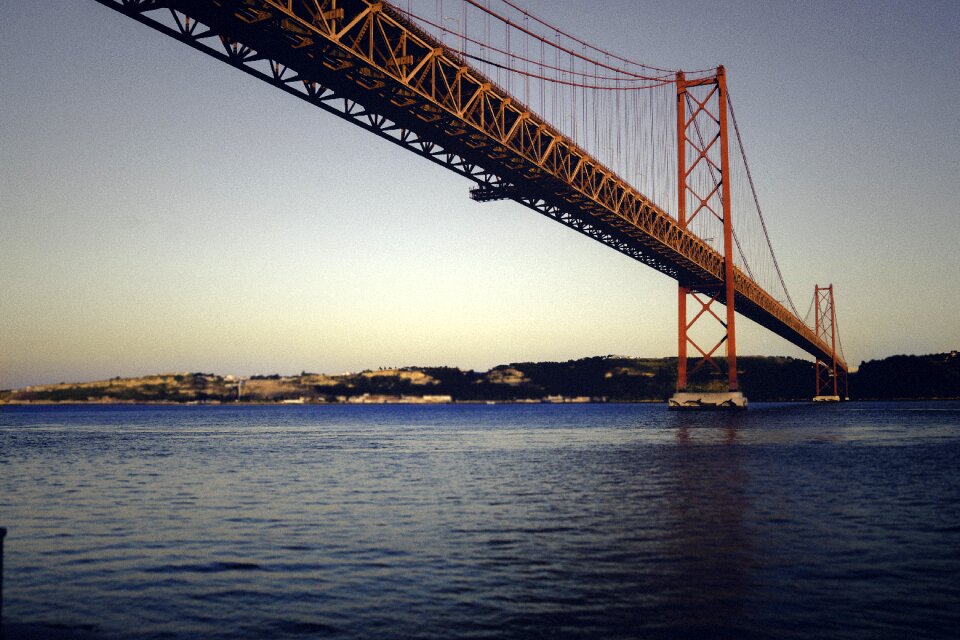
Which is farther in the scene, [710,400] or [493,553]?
[710,400]

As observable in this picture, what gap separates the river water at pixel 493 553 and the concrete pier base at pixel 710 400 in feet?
144

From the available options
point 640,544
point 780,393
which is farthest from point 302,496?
point 780,393

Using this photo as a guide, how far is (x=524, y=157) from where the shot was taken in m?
36.5

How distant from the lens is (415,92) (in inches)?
1101

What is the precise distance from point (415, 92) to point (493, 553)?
65.6 ft

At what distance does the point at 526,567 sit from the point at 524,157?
2808 centimetres

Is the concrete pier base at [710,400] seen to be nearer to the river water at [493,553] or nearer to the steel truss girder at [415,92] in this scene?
the steel truss girder at [415,92]

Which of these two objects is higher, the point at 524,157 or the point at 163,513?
the point at 524,157

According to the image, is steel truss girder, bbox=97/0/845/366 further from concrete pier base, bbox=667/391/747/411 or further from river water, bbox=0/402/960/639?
concrete pier base, bbox=667/391/747/411

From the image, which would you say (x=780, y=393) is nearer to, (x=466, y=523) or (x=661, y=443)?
(x=661, y=443)

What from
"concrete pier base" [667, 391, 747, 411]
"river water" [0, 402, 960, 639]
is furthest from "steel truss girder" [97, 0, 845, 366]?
"concrete pier base" [667, 391, 747, 411]

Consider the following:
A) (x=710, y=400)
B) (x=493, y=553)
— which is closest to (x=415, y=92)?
(x=493, y=553)

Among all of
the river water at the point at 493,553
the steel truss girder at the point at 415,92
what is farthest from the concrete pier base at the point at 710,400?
the river water at the point at 493,553

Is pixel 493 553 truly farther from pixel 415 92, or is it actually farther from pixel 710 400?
pixel 710 400
